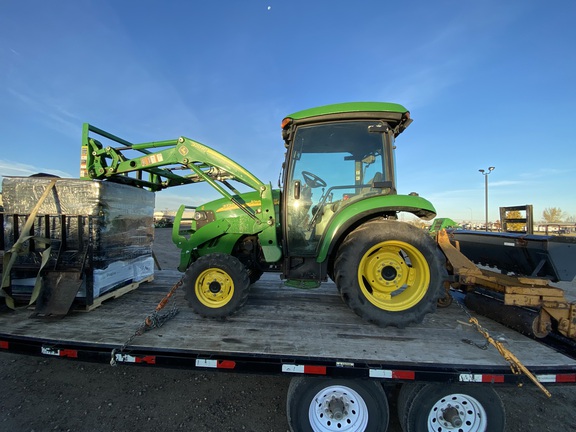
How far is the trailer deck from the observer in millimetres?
2291

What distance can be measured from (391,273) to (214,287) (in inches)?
79.5

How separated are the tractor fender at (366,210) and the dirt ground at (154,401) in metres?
1.68

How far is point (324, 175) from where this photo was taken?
11.3 feet

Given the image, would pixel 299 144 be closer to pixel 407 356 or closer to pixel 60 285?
pixel 407 356

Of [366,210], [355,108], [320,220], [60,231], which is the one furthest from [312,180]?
[60,231]

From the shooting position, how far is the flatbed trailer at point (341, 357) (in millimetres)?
2293

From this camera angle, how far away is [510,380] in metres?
2.23

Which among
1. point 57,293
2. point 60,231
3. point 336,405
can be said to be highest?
point 60,231

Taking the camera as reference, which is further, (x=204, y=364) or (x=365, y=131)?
(x=365, y=131)

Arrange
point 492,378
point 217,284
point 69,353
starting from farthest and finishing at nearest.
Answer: point 217,284, point 69,353, point 492,378

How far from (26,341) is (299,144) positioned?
11.0 feet

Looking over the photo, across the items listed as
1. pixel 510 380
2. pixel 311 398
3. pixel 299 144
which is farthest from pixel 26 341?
pixel 510 380

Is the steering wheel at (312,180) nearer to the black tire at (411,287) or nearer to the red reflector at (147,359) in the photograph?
the black tire at (411,287)

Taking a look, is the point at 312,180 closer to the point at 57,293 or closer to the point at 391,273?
the point at 391,273
